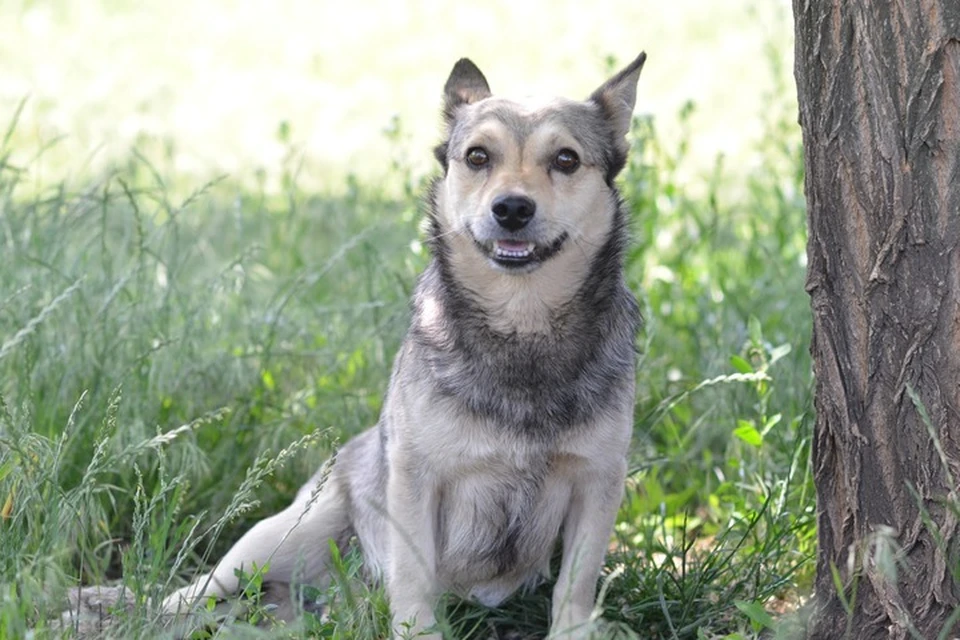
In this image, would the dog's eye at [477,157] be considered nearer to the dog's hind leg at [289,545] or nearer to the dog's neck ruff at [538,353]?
the dog's neck ruff at [538,353]

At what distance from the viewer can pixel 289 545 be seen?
425cm

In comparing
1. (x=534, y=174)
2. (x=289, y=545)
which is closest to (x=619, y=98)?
(x=534, y=174)

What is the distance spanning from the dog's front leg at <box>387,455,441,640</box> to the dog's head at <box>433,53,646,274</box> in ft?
2.18

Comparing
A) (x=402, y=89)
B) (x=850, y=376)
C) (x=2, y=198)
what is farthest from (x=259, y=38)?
(x=850, y=376)

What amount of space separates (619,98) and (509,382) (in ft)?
3.35

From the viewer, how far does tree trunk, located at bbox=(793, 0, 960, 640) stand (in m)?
3.19

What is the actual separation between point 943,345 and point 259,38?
9.76m

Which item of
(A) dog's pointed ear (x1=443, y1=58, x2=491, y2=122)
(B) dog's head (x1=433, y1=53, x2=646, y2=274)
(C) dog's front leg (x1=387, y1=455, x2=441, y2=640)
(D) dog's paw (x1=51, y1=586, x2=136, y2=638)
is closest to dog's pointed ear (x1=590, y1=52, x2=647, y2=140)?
(B) dog's head (x1=433, y1=53, x2=646, y2=274)

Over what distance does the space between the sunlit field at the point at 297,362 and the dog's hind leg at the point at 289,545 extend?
131 millimetres

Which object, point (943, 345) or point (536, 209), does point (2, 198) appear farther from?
point (943, 345)

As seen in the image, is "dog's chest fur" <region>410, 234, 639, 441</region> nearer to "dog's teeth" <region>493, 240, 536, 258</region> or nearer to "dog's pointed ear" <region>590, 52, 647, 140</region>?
"dog's teeth" <region>493, 240, 536, 258</region>

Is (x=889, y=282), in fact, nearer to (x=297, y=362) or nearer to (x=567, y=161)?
(x=567, y=161)

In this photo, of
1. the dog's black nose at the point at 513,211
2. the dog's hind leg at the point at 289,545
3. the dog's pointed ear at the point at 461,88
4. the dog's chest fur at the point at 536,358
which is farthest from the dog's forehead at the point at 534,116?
the dog's hind leg at the point at 289,545

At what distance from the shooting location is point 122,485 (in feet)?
15.6
